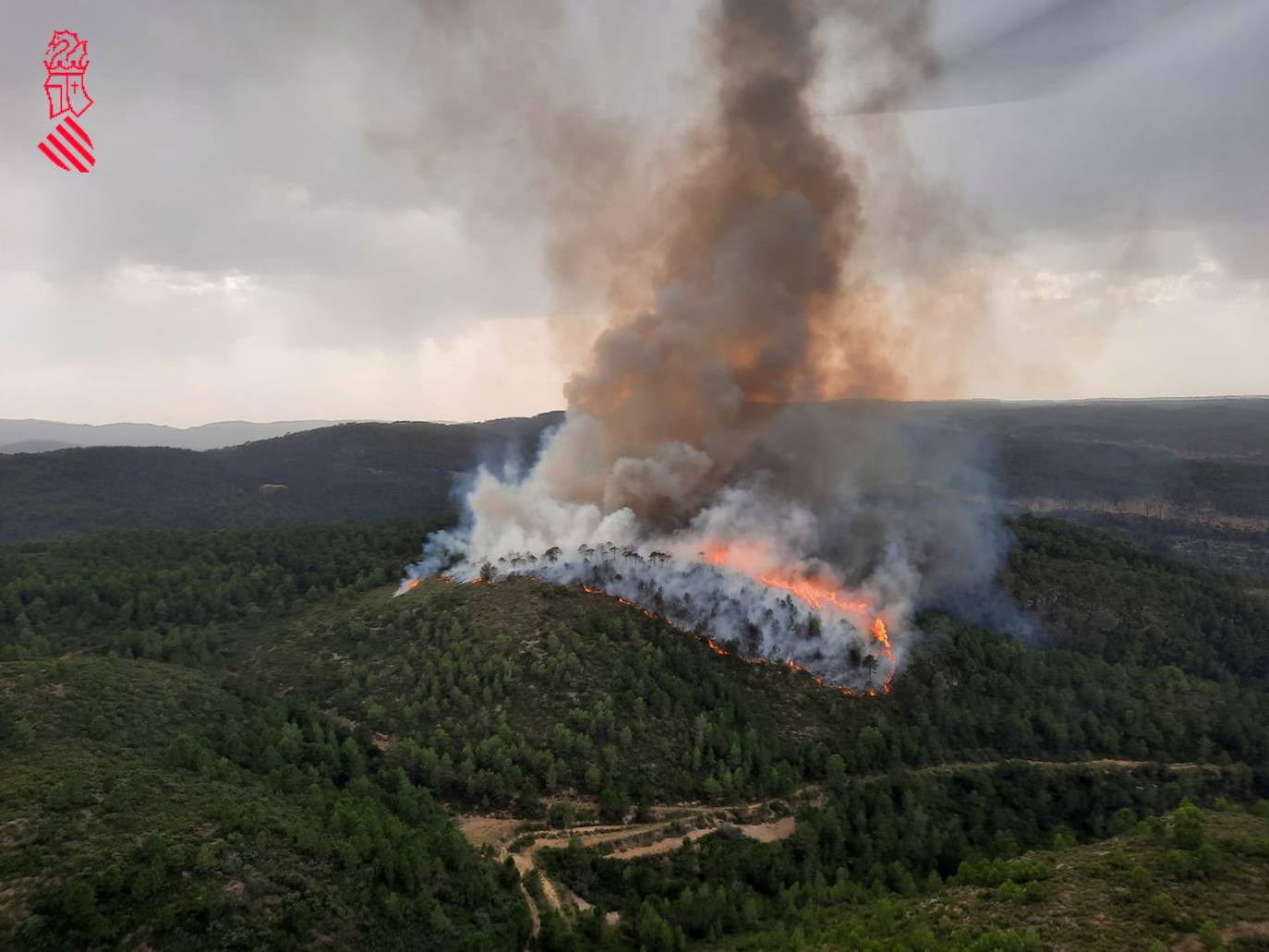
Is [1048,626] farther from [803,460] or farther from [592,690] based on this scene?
[592,690]

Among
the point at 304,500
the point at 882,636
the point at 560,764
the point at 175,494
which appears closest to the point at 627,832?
the point at 560,764

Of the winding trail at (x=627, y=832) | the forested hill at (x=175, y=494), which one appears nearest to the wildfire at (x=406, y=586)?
the winding trail at (x=627, y=832)

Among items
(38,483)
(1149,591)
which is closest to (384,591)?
(1149,591)

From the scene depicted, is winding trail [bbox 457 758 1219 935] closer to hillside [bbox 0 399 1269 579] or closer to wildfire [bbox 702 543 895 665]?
wildfire [bbox 702 543 895 665]

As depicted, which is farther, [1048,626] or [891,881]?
[1048,626]

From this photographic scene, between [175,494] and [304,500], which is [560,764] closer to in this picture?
[304,500]

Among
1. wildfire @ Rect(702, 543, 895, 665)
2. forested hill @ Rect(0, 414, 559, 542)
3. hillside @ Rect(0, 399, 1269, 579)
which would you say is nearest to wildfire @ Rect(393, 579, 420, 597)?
wildfire @ Rect(702, 543, 895, 665)

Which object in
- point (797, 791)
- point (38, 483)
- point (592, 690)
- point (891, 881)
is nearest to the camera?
point (891, 881)

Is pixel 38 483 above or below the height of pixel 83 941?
above
